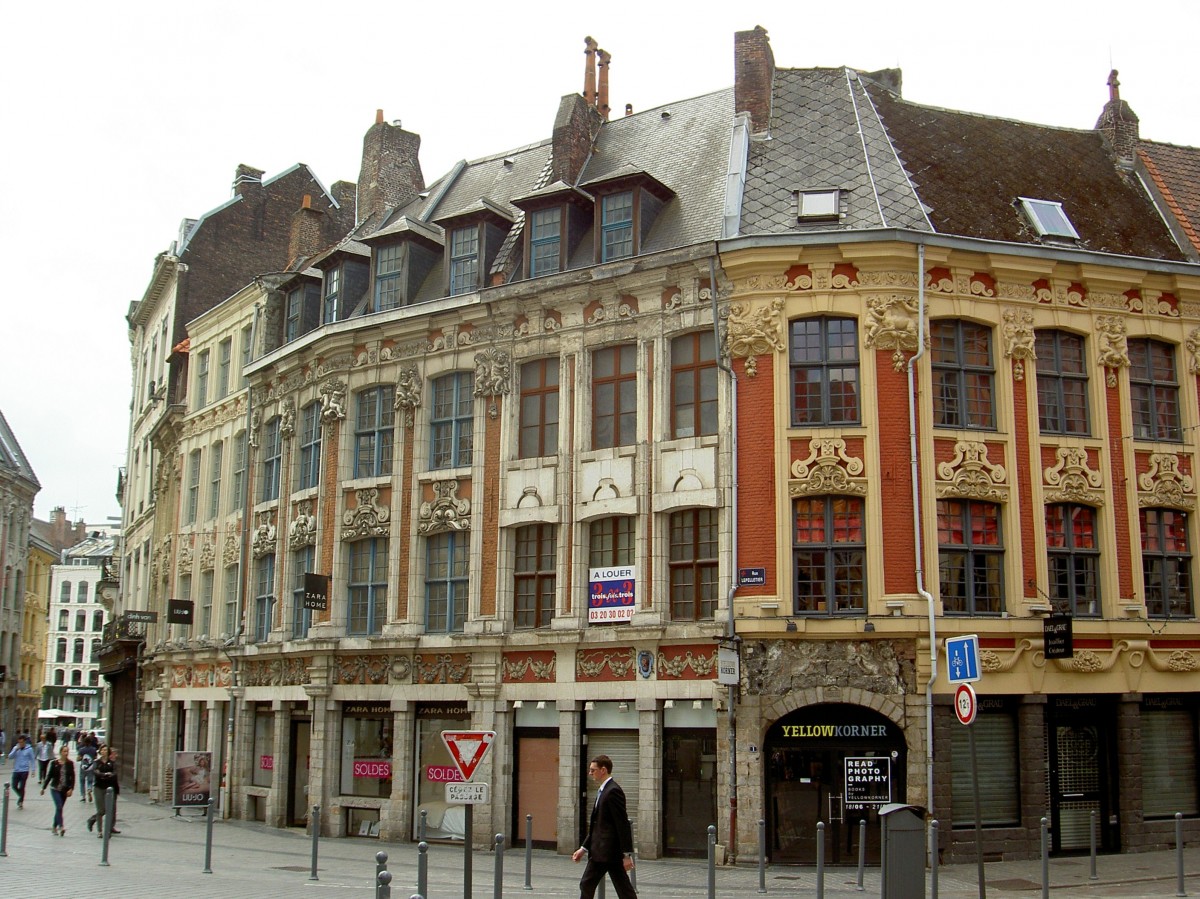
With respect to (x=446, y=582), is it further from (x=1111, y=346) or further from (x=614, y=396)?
(x=1111, y=346)

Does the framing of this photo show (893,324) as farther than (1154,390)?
No

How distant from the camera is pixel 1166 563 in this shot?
76.8ft

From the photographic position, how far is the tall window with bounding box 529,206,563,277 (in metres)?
26.0

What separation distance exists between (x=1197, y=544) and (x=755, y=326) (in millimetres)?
9363

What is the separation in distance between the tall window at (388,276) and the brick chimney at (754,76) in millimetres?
8323

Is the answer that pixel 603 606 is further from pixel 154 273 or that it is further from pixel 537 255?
pixel 154 273

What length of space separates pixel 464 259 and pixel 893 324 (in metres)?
9.91

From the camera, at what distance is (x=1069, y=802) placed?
22203mm

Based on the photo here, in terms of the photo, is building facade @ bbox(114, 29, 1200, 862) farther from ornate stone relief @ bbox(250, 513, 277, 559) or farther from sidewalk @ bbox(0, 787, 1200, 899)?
ornate stone relief @ bbox(250, 513, 277, 559)

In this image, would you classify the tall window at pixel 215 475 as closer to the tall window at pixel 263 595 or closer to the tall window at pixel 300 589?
the tall window at pixel 263 595

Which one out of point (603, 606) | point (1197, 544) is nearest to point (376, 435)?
point (603, 606)

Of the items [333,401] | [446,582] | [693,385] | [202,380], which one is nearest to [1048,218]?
[693,385]

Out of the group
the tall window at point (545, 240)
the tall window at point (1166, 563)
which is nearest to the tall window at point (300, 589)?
the tall window at point (545, 240)

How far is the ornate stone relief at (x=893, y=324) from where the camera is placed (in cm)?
2216
